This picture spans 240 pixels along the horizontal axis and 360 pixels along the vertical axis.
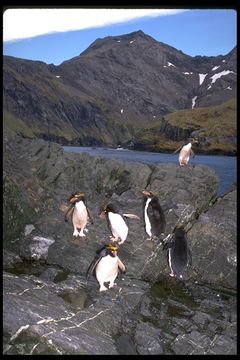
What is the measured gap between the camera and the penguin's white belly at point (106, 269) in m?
8.88

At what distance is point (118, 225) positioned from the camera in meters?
11.3

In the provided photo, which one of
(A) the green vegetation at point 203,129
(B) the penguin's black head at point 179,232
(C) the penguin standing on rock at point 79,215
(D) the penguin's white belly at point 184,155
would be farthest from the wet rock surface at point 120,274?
(A) the green vegetation at point 203,129

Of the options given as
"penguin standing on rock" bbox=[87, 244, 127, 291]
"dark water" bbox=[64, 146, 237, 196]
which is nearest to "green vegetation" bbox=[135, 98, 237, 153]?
"dark water" bbox=[64, 146, 237, 196]

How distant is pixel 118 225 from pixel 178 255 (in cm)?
174

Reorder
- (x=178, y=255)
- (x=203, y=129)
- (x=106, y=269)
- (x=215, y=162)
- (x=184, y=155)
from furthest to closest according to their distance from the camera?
(x=203, y=129) → (x=215, y=162) → (x=184, y=155) → (x=178, y=255) → (x=106, y=269)

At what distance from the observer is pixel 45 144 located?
62.0 ft

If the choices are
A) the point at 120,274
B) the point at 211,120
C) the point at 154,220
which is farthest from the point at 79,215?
the point at 211,120

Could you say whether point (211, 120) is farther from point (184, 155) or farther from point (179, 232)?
point (179, 232)

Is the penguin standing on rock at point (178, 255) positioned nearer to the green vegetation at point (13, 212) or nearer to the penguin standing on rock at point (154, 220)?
the penguin standing on rock at point (154, 220)

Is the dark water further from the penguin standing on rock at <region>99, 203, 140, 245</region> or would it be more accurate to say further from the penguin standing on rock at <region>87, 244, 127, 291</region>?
the penguin standing on rock at <region>87, 244, 127, 291</region>

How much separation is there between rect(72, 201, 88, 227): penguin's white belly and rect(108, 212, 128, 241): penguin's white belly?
688 mm
